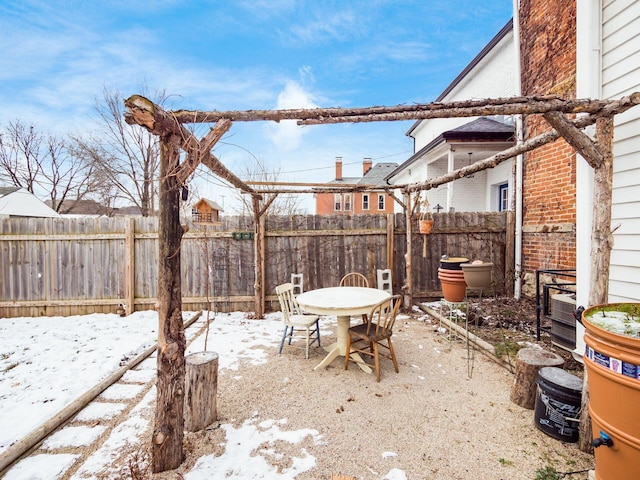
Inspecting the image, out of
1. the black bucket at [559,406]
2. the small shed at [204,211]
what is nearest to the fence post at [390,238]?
the small shed at [204,211]

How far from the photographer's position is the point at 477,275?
389 centimetres

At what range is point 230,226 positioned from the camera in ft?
19.1

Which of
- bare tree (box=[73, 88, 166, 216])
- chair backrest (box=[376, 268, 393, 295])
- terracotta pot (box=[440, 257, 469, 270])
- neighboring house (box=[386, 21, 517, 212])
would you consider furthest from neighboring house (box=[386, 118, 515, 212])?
bare tree (box=[73, 88, 166, 216])

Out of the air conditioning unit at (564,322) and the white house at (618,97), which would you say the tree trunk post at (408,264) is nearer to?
the air conditioning unit at (564,322)

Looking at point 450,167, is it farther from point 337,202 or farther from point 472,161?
point 337,202

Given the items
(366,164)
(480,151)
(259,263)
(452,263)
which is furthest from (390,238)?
(366,164)

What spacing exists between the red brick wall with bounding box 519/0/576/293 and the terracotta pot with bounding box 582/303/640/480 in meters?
3.61

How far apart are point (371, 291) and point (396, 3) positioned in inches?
285

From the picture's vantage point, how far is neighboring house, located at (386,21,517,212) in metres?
6.52

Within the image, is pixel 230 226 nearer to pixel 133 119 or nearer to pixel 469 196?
pixel 133 119

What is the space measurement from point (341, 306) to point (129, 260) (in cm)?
432

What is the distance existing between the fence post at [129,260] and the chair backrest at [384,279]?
452 cm

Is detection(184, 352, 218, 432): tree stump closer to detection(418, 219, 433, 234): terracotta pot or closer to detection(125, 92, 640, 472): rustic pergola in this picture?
detection(125, 92, 640, 472): rustic pergola

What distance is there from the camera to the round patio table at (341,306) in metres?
3.37
